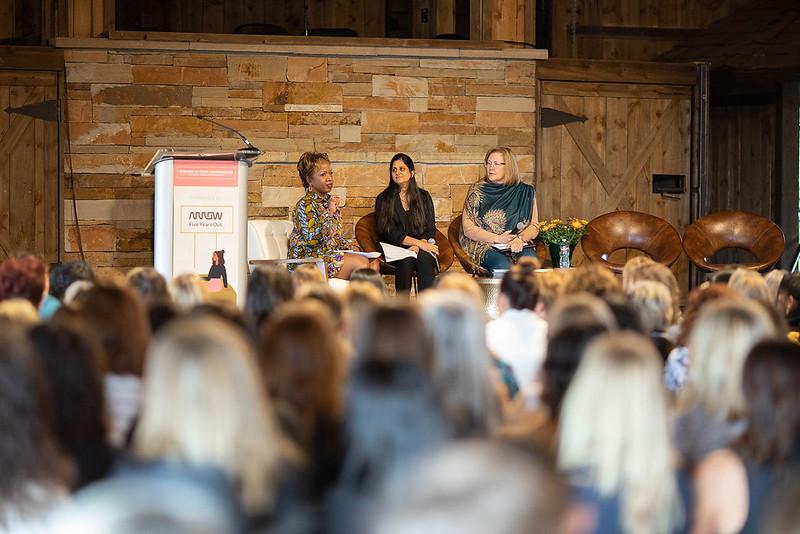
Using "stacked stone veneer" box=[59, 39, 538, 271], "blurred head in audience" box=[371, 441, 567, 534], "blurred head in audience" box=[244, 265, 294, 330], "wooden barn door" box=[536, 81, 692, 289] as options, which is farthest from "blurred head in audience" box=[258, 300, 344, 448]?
"wooden barn door" box=[536, 81, 692, 289]

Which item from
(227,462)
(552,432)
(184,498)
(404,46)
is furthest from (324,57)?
(184,498)

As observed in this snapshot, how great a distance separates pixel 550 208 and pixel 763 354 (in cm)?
741

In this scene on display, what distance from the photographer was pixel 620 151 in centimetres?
1006

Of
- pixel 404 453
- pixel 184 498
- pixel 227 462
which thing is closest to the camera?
pixel 184 498

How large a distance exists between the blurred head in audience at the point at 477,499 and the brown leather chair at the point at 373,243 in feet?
23.1

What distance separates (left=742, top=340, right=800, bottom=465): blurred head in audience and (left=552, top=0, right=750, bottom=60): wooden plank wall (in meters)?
10.4

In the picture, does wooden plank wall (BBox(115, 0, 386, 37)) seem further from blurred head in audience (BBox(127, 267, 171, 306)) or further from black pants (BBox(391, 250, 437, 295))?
blurred head in audience (BBox(127, 267, 171, 306))

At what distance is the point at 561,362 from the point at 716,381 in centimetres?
37

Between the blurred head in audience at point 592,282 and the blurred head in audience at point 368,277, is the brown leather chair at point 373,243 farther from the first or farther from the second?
the blurred head in audience at point 592,282

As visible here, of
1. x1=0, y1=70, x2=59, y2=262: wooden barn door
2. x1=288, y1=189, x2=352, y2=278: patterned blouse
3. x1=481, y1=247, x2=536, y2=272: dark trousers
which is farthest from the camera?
x1=0, y1=70, x2=59, y2=262: wooden barn door

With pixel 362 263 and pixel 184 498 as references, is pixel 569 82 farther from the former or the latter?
pixel 184 498

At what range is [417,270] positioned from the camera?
26.8 feet

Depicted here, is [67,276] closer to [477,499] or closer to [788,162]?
[477,499]

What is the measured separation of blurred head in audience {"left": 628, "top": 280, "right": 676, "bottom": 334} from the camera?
176 inches
